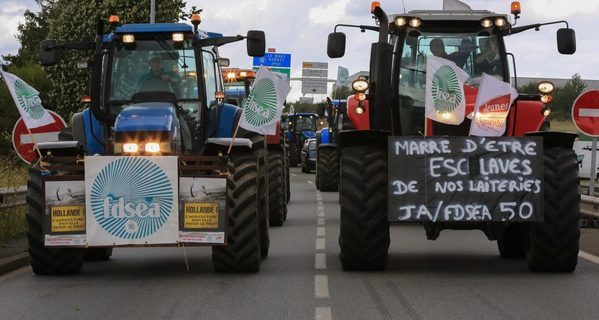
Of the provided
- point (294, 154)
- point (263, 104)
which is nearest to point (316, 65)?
point (294, 154)

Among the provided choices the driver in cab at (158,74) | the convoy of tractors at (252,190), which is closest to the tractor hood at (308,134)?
the driver in cab at (158,74)

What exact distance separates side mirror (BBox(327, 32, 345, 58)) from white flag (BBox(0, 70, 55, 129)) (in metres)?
3.49

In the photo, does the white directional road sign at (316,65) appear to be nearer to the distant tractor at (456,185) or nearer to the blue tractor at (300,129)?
the blue tractor at (300,129)

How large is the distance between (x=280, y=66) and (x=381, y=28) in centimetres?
4354

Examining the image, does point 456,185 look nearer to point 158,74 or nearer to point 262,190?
point 262,190

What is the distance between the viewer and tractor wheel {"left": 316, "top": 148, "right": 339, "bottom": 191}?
93.2ft

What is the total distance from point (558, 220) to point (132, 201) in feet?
14.5

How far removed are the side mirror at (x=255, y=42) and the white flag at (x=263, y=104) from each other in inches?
11.8

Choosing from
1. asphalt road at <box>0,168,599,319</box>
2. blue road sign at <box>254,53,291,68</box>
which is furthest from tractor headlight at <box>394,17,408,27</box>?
blue road sign at <box>254,53,291,68</box>

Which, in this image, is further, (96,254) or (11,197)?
(11,197)

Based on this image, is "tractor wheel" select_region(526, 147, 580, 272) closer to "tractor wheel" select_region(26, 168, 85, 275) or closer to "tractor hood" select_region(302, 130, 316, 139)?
"tractor wheel" select_region(26, 168, 85, 275)

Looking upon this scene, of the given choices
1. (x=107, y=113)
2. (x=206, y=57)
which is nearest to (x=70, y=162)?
(x=107, y=113)

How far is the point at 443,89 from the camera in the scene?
449 inches

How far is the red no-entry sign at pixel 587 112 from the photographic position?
647 inches
